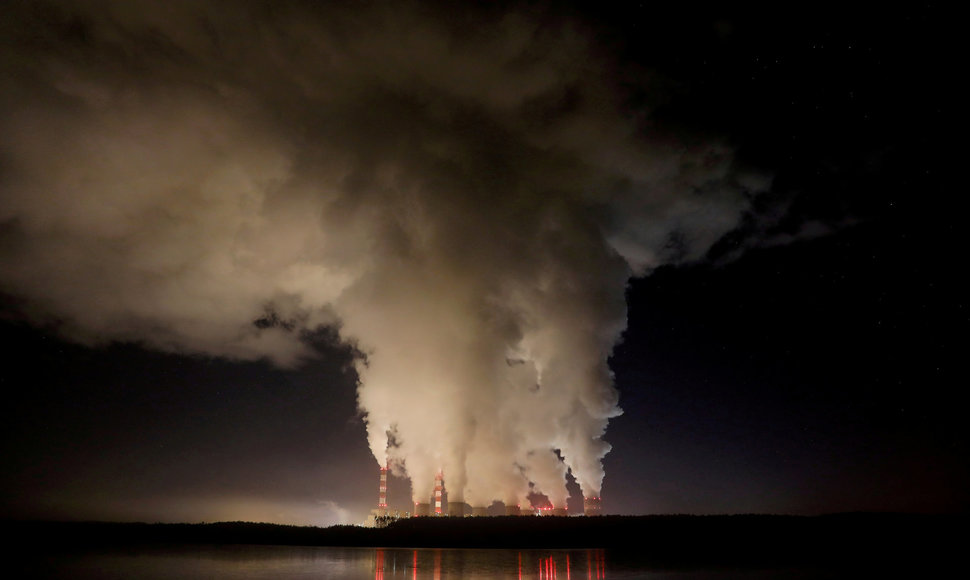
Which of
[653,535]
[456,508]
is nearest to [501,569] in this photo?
[653,535]

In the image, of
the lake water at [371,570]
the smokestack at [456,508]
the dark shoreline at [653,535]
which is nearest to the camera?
the lake water at [371,570]

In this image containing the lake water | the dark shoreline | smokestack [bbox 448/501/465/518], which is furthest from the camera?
smokestack [bbox 448/501/465/518]

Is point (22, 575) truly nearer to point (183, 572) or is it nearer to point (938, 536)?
point (183, 572)

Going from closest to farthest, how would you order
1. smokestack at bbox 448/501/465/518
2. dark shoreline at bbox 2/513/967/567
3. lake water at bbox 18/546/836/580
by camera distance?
lake water at bbox 18/546/836/580, dark shoreline at bbox 2/513/967/567, smokestack at bbox 448/501/465/518

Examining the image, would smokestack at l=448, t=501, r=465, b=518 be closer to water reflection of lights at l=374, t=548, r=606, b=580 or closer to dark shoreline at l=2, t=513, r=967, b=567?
dark shoreline at l=2, t=513, r=967, b=567

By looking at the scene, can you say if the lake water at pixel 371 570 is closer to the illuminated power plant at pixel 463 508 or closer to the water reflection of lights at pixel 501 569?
the water reflection of lights at pixel 501 569

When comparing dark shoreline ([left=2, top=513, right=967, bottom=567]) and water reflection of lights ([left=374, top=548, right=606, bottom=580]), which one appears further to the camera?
dark shoreline ([left=2, top=513, right=967, bottom=567])

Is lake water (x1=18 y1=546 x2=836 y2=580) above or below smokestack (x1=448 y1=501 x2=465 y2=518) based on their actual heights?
above

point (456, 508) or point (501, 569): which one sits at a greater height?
point (501, 569)

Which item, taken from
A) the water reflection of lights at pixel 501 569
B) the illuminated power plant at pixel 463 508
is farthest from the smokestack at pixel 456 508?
the water reflection of lights at pixel 501 569

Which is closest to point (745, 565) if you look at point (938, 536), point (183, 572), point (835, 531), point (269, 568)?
point (269, 568)

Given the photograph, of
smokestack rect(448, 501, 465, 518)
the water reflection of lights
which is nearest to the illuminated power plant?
smokestack rect(448, 501, 465, 518)

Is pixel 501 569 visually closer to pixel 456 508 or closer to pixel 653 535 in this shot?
pixel 653 535

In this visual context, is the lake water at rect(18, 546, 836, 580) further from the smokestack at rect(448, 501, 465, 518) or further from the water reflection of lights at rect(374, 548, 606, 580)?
the smokestack at rect(448, 501, 465, 518)
